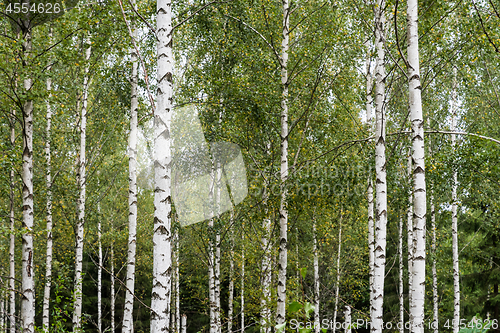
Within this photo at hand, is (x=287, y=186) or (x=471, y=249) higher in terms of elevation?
(x=287, y=186)

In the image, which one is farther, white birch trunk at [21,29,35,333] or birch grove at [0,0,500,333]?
white birch trunk at [21,29,35,333]

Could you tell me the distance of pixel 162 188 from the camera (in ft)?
9.73

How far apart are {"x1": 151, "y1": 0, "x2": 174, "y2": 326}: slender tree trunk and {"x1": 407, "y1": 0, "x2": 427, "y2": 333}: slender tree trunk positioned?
97.1 inches

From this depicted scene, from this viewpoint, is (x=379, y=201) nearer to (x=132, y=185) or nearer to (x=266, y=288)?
(x=266, y=288)

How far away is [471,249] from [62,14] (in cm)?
1229

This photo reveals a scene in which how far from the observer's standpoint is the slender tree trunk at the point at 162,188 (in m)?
2.82

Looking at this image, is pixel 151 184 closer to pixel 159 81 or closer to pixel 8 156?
pixel 8 156

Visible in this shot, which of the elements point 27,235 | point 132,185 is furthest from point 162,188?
point 132,185

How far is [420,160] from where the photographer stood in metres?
3.91

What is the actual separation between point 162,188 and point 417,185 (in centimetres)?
264

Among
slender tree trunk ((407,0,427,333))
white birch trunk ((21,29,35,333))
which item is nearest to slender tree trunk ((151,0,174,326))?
slender tree trunk ((407,0,427,333))

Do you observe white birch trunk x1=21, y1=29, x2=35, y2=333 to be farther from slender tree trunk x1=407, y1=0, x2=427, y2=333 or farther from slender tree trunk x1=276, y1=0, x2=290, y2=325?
slender tree trunk x1=407, y1=0, x2=427, y2=333

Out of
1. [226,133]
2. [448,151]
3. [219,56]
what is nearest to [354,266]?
[448,151]

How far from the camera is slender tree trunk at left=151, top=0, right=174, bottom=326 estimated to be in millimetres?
2822
